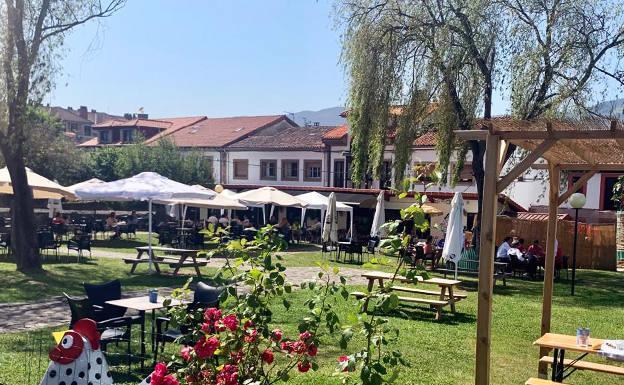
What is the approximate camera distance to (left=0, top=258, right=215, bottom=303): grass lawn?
11.5m

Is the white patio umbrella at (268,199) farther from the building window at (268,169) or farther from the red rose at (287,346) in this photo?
the red rose at (287,346)

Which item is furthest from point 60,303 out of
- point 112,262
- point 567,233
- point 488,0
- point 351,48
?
point 567,233

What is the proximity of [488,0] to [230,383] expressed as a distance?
49.4ft

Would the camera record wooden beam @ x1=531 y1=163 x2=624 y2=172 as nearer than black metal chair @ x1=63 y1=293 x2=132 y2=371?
No

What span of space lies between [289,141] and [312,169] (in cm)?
Result: 331

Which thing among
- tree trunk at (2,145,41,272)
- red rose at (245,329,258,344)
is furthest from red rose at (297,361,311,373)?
tree trunk at (2,145,41,272)

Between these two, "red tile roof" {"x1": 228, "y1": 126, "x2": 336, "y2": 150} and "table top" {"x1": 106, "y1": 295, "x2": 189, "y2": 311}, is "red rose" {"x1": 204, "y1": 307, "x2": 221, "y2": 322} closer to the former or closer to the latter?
"table top" {"x1": 106, "y1": 295, "x2": 189, "y2": 311}

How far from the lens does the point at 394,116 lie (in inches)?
701

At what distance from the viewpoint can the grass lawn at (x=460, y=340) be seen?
680 cm

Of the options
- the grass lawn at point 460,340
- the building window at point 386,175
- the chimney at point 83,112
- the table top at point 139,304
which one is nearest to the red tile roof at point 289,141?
the building window at point 386,175

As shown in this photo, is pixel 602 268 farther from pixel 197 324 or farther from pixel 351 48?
pixel 197 324

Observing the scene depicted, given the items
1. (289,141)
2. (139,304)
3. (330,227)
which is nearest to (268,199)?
(330,227)

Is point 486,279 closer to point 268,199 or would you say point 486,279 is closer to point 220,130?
point 268,199

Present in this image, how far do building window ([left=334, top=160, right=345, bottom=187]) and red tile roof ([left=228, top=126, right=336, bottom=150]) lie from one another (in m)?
1.53
